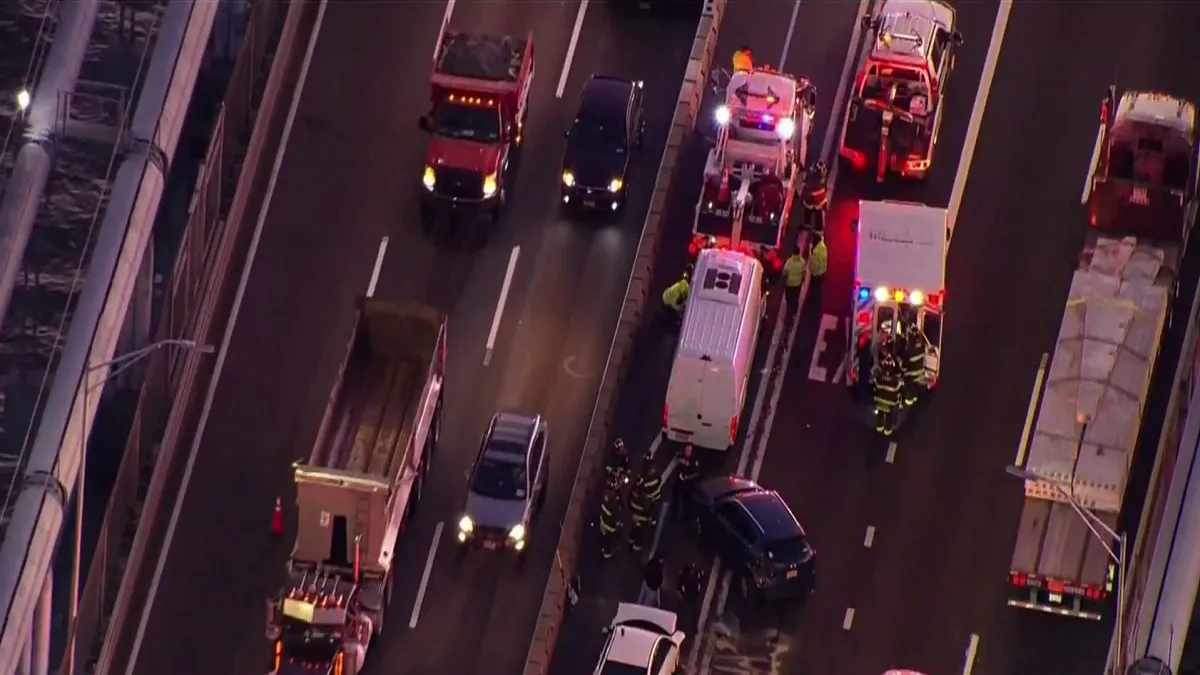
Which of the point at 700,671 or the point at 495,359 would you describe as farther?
the point at 495,359

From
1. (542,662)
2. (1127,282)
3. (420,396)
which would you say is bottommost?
(542,662)

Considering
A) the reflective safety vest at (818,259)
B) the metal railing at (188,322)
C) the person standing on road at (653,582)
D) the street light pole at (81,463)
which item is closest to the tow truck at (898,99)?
the reflective safety vest at (818,259)

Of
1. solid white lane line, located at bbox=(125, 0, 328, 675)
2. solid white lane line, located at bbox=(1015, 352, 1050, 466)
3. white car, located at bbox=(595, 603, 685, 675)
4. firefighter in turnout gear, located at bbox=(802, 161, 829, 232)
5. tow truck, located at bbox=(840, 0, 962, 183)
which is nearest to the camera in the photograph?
white car, located at bbox=(595, 603, 685, 675)

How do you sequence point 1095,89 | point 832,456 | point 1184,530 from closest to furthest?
point 1184,530 → point 832,456 → point 1095,89

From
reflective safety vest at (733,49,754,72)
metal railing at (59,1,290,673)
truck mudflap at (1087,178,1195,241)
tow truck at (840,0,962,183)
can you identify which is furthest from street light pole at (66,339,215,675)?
truck mudflap at (1087,178,1195,241)

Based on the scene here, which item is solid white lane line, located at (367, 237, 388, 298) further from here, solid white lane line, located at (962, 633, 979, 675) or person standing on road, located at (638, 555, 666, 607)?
solid white lane line, located at (962, 633, 979, 675)

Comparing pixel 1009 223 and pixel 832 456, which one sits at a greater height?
pixel 1009 223

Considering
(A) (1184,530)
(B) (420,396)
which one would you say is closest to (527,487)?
(B) (420,396)

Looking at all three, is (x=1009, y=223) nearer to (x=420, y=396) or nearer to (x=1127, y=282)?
(x=1127, y=282)
